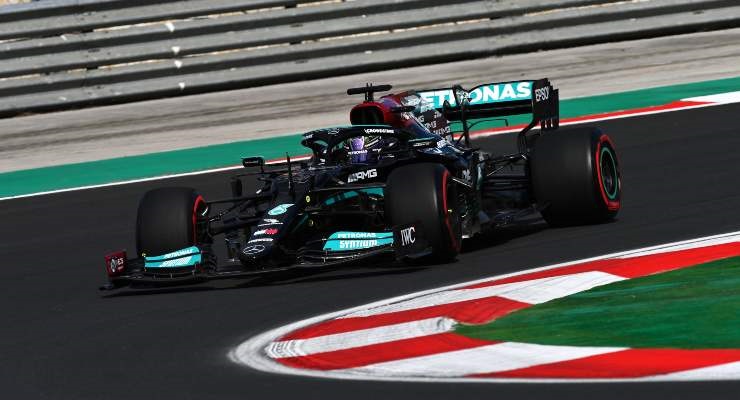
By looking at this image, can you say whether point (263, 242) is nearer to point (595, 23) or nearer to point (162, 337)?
point (162, 337)

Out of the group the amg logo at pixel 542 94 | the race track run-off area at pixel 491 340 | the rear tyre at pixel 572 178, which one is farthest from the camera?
the amg logo at pixel 542 94

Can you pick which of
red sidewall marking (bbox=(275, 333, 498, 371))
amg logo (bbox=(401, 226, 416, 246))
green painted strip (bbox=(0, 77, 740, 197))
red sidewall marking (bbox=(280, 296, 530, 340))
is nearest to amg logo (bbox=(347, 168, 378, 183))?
amg logo (bbox=(401, 226, 416, 246))

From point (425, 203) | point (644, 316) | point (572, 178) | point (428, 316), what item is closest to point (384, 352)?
point (428, 316)

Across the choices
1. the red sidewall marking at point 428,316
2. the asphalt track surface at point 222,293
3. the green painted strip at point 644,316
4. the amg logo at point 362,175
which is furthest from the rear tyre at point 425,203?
the green painted strip at point 644,316

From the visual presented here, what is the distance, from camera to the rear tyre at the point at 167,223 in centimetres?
987

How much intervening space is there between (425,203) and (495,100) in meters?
2.37

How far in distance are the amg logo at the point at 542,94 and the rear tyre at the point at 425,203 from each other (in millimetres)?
2007

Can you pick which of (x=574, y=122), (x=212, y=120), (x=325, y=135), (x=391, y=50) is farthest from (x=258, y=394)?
(x=391, y=50)

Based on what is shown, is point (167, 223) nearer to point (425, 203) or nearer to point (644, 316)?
point (425, 203)

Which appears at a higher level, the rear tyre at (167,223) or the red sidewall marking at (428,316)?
the rear tyre at (167,223)

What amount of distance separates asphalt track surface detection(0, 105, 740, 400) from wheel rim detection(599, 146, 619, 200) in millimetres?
225

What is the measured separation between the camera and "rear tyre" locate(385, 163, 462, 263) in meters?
9.07

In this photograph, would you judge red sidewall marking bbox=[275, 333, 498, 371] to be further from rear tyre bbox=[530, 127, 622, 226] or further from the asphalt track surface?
rear tyre bbox=[530, 127, 622, 226]

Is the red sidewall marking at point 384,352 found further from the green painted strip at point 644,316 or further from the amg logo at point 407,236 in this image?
the amg logo at point 407,236
